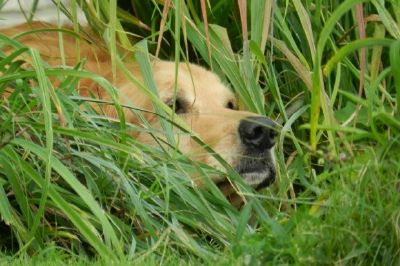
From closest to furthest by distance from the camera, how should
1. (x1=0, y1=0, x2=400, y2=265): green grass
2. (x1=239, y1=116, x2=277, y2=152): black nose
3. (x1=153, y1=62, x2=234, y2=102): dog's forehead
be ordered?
(x1=0, y1=0, x2=400, y2=265): green grass, (x1=239, y1=116, x2=277, y2=152): black nose, (x1=153, y1=62, x2=234, y2=102): dog's forehead

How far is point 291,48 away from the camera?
561 cm

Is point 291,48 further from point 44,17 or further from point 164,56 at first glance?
point 44,17

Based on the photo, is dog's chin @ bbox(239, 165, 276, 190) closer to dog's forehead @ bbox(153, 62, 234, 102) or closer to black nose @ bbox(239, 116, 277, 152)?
black nose @ bbox(239, 116, 277, 152)

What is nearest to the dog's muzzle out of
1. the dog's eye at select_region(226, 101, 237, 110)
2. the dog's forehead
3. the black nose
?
the black nose

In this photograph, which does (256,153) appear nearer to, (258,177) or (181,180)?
(258,177)

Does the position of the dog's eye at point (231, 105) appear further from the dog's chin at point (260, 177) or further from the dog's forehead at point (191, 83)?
the dog's chin at point (260, 177)

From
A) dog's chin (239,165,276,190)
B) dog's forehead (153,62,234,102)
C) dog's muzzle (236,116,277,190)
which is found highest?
dog's forehead (153,62,234,102)

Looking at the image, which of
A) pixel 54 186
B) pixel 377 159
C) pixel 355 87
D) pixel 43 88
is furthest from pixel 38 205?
pixel 355 87

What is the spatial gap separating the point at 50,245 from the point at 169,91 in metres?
1.31

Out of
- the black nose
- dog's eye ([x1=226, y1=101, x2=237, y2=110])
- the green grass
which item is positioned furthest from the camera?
dog's eye ([x1=226, y1=101, x2=237, y2=110])

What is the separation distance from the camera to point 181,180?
449 centimetres

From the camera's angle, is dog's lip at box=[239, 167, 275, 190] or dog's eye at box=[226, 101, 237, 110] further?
dog's eye at box=[226, 101, 237, 110]

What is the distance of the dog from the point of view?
192 inches

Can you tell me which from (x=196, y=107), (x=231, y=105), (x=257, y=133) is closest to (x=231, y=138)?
(x=257, y=133)
